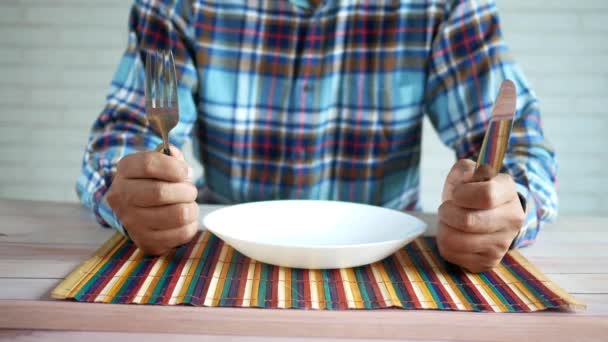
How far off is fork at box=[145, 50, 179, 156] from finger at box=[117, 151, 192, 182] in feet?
0.12

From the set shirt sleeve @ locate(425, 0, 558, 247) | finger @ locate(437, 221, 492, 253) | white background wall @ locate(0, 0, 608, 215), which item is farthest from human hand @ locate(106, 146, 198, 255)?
white background wall @ locate(0, 0, 608, 215)

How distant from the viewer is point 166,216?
31.5 inches

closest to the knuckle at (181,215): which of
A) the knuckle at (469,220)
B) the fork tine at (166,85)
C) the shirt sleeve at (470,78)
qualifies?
the fork tine at (166,85)

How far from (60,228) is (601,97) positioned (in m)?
2.48

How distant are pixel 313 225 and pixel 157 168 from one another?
0.24m

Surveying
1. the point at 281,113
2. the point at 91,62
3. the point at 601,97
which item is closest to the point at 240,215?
the point at 281,113

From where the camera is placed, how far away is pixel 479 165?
0.77m

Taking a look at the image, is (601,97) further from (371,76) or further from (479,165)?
(479,165)

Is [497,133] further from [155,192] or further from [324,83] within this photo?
[324,83]

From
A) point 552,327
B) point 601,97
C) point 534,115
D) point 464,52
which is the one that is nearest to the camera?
point 552,327

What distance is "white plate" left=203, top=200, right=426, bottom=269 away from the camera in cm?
76

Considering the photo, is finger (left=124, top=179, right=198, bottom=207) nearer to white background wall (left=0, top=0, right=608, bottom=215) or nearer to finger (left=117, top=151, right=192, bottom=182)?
finger (left=117, top=151, right=192, bottom=182)

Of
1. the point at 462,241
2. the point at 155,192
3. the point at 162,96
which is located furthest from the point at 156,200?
the point at 462,241

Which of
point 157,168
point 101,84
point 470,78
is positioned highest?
point 470,78
